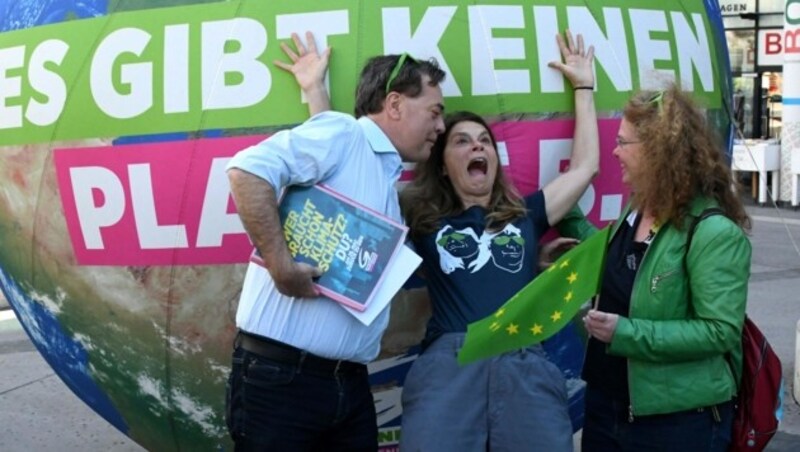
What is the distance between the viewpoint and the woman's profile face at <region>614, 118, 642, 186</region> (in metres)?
3.16

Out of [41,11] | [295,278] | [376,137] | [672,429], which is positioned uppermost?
[41,11]

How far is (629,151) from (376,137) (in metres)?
0.66

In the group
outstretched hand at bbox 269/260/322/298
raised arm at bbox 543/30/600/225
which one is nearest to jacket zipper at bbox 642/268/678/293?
raised arm at bbox 543/30/600/225

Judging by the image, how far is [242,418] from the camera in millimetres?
3277

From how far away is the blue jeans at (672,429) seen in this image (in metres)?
3.19

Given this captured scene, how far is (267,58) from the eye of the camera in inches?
138

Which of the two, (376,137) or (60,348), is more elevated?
(376,137)

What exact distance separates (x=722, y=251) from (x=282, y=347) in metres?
1.14

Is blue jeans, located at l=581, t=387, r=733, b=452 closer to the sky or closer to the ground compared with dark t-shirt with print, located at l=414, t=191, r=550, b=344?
closer to the ground

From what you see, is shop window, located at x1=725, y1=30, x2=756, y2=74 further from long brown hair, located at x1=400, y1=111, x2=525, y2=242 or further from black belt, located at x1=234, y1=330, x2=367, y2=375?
black belt, located at x1=234, y1=330, x2=367, y2=375

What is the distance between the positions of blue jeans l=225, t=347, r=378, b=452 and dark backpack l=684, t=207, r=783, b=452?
1.02 metres

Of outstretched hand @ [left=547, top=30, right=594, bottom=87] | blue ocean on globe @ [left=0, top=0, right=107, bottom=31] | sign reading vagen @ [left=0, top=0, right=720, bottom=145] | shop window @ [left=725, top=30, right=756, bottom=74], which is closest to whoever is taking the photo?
sign reading vagen @ [left=0, top=0, right=720, bottom=145]

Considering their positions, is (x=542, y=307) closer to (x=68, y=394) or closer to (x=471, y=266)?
(x=471, y=266)

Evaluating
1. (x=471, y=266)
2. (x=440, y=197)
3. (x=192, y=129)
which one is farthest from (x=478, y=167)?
Answer: (x=192, y=129)
